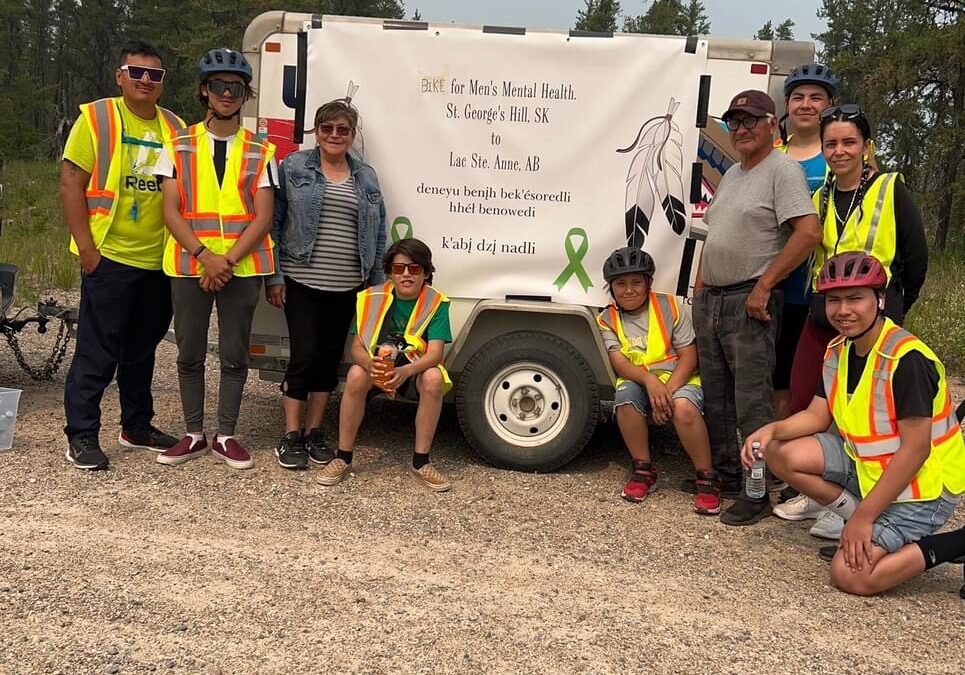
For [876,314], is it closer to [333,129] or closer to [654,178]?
[654,178]

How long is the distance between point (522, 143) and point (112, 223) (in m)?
2.34

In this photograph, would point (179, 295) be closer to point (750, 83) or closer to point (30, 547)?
point (30, 547)

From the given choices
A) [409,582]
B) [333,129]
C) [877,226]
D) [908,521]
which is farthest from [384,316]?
[908,521]

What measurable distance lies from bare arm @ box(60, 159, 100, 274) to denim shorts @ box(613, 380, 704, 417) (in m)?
2.98

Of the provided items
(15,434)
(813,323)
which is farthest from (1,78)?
(813,323)

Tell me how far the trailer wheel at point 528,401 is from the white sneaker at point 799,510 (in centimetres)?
112

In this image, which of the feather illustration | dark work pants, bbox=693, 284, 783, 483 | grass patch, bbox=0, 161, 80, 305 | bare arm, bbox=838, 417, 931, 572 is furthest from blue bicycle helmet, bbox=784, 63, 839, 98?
grass patch, bbox=0, 161, 80, 305

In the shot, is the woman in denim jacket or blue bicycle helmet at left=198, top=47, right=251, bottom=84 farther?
the woman in denim jacket

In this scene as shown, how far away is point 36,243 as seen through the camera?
13.0 metres

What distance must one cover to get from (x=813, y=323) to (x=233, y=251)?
10.0 feet

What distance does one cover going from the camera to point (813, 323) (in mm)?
4152

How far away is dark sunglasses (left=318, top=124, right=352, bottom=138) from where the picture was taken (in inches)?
178

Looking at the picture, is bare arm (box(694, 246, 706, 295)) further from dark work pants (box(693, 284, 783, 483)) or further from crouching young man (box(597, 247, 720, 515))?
crouching young man (box(597, 247, 720, 515))

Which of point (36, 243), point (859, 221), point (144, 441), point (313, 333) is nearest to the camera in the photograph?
point (859, 221)
